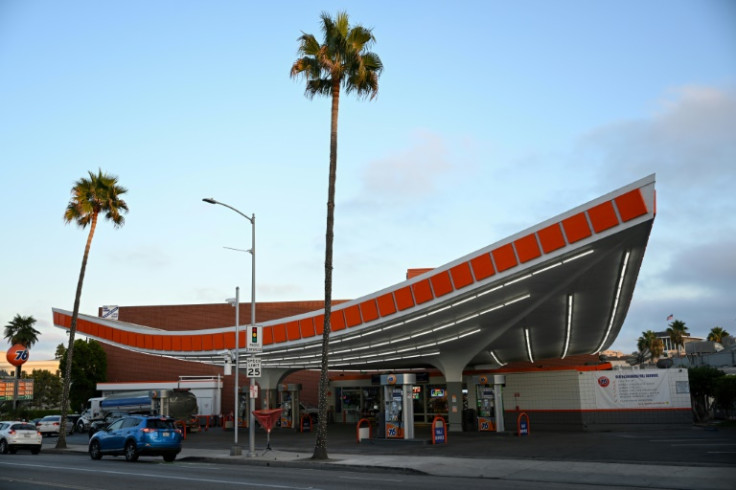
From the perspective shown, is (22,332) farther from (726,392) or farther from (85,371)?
(726,392)

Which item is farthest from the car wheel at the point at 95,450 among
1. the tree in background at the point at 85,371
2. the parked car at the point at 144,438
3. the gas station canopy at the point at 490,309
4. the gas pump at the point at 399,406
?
the tree in background at the point at 85,371

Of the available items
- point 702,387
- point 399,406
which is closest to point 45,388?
point 399,406

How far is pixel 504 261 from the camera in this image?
24.5m

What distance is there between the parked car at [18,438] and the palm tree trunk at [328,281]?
14535 millimetres

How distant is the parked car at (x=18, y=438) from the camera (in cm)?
2992

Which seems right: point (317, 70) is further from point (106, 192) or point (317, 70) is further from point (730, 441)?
point (730, 441)

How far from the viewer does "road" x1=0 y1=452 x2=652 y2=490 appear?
50.5 feet

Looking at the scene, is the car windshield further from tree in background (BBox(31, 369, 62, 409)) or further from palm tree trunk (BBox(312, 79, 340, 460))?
tree in background (BBox(31, 369, 62, 409))

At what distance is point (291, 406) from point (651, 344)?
6181 centimetres

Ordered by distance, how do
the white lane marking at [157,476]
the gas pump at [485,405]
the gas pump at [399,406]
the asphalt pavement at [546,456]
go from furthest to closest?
the gas pump at [485,405] → the gas pump at [399,406] → the asphalt pavement at [546,456] → the white lane marking at [157,476]

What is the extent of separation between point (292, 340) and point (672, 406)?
2069 cm

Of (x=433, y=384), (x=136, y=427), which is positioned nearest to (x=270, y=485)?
(x=136, y=427)

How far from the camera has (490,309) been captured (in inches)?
1216

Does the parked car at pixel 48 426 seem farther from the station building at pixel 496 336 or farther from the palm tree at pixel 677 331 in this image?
the palm tree at pixel 677 331
